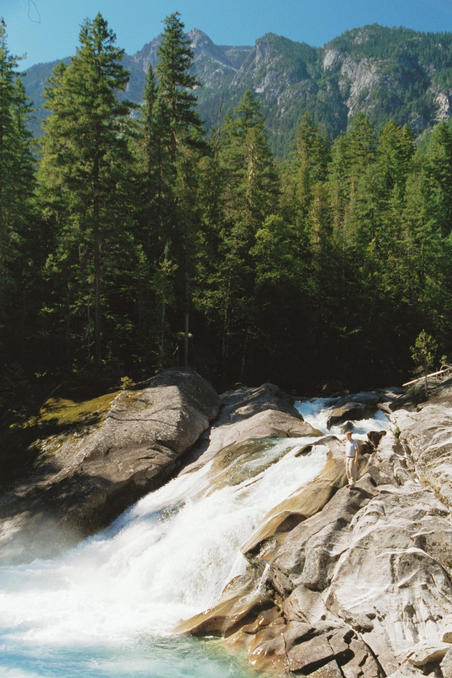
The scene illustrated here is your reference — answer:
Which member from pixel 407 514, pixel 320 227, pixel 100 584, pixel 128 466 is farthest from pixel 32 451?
pixel 320 227

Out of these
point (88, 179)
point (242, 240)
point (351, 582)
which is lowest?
point (351, 582)

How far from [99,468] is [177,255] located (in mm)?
16398

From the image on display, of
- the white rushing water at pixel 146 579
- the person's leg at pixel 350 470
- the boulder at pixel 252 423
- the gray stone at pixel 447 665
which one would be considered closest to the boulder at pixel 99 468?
the white rushing water at pixel 146 579

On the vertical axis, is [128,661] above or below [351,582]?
below

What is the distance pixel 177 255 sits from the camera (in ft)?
98.3

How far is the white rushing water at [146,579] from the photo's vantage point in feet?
33.0

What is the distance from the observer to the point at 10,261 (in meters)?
24.9

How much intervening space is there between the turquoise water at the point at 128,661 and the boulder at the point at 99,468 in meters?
5.00

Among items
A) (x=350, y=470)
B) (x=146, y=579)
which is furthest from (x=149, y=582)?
(x=350, y=470)

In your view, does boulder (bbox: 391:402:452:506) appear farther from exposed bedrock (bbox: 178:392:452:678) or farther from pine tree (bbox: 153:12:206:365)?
pine tree (bbox: 153:12:206:365)

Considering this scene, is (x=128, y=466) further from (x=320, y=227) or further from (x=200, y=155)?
(x=200, y=155)

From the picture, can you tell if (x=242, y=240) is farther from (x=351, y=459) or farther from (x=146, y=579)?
(x=146, y=579)

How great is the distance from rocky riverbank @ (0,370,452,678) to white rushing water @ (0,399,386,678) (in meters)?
0.49

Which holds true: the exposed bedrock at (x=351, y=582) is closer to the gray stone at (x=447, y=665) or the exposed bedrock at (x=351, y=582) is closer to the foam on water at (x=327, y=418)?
the gray stone at (x=447, y=665)
